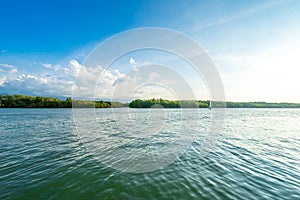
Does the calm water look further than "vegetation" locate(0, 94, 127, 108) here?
No

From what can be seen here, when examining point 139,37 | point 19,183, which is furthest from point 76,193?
point 139,37

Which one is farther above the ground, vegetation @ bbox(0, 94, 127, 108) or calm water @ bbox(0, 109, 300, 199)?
vegetation @ bbox(0, 94, 127, 108)

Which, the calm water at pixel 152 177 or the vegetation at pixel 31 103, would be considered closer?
the calm water at pixel 152 177

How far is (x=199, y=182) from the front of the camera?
6.00 m

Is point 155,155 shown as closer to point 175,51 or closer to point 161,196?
point 161,196

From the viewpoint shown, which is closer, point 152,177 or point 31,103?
point 152,177

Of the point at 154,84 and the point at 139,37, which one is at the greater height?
the point at 139,37

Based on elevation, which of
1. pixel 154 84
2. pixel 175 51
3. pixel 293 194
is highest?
pixel 175 51

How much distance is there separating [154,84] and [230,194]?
15.8 metres

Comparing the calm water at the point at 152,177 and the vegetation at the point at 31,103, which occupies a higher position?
the vegetation at the point at 31,103

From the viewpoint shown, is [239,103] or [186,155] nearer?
[186,155]

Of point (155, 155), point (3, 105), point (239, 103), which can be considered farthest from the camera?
point (239, 103)

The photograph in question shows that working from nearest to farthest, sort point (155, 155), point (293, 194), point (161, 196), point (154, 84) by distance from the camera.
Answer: point (161, 196)
point (293, 194)
point (155, 155)
point (154, 84)

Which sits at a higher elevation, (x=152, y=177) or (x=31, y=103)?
(x=31, y=103)
